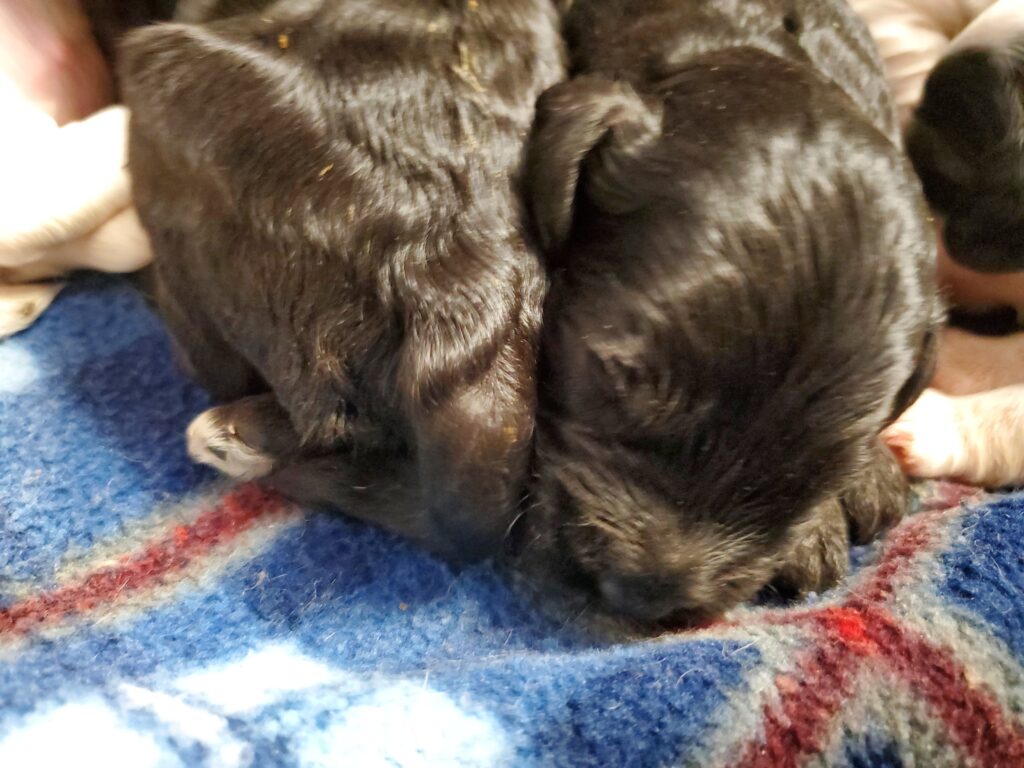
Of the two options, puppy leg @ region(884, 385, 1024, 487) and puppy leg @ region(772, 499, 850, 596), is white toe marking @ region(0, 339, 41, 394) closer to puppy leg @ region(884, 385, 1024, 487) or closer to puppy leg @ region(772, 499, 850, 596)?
puppy leg @ region(772, 499, 850, 596)

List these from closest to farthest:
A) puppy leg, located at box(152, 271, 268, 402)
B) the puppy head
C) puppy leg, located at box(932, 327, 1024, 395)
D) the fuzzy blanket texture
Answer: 1. the fuzzy blanket texture
2. puppy leg, located at box(152, 271, 268, 402)
3. the puppy head
4. puppy leg, located at box(932, 327, 1024, 395)

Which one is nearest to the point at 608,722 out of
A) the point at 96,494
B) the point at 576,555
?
the point at 576,555

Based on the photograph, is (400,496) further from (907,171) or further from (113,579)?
(907,171)

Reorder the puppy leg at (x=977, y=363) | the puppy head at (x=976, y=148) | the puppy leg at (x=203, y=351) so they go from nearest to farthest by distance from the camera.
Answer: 1. the puppy leg at (x=203, y=351)
2. the puppy head at (x=976, y=148)
3. the puppy leg at (x=977, y=363)

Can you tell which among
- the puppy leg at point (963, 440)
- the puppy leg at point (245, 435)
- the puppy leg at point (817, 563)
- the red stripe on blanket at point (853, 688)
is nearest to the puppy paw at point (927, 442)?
the puppy leg at point (963, 440)

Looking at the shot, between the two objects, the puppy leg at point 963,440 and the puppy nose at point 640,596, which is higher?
the puppy nose at point 640,596

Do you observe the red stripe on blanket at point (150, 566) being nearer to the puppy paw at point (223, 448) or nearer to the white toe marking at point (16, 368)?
the puppy paw at point (223, 448)

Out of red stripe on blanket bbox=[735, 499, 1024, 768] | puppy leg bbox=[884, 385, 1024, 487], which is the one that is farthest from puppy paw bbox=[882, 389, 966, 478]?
red stripe on blanket bbox=[735, 499, 1024, 768]
